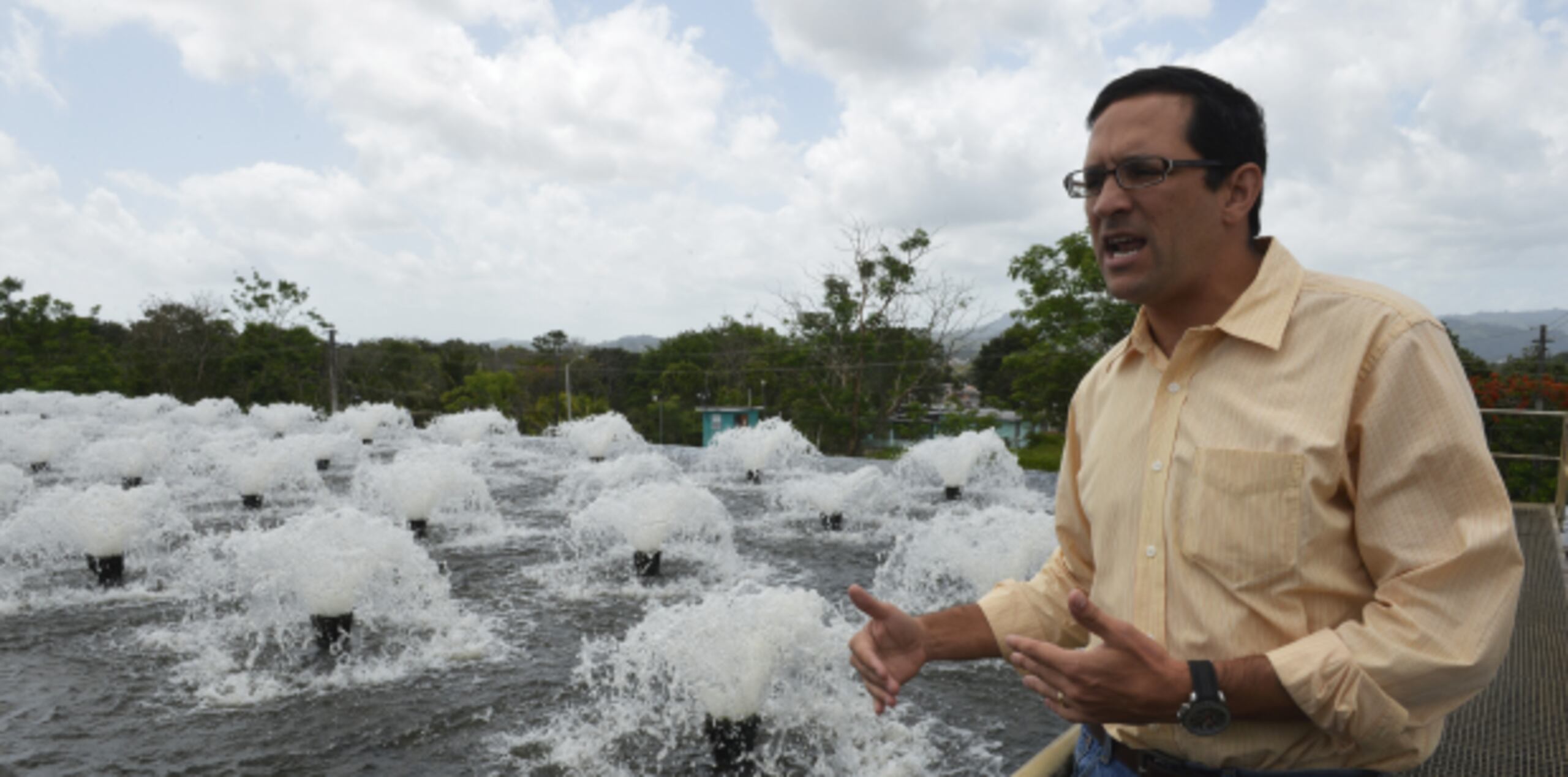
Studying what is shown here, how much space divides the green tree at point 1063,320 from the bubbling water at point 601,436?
12491 millimetres

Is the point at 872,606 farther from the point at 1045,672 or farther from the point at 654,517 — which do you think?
the point at 654,517

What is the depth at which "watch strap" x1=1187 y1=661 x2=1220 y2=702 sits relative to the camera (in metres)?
1.22

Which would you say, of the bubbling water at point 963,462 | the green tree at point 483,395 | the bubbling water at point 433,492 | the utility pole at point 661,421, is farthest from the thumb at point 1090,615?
the green tree at point 483,395

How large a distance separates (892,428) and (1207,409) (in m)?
24.8

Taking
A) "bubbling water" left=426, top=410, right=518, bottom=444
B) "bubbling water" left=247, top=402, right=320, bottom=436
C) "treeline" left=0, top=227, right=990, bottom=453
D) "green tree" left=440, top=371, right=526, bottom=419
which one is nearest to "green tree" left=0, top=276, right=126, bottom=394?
"treeline" left=0, top=227, right=990, bottom=453

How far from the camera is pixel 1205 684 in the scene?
122 cm

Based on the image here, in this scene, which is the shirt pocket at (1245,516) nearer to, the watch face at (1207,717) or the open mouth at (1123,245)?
the watch face at (1207,717)

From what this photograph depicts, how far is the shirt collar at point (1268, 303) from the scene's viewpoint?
1.35 meters

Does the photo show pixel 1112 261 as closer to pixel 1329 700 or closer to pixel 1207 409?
pixel 1207 409

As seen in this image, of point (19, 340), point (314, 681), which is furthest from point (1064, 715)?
point (19, 340)

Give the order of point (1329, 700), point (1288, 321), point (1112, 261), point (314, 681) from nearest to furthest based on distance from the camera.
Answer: point (1329, 700)
point (1288, 321)
point (1112, 261)
point (314, 681)

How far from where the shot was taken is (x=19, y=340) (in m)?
28.5

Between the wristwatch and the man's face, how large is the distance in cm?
55

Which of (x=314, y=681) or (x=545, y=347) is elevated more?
(x=545, y=347)
